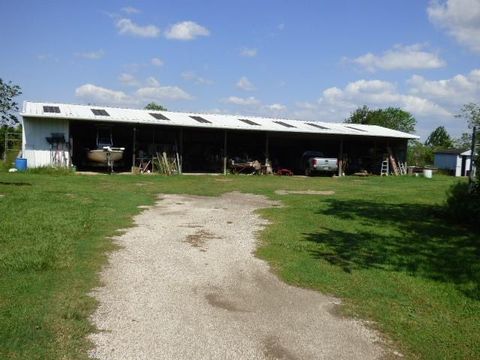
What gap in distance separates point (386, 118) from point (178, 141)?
4421 centimetres

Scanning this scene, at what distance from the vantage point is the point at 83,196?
13.9 m

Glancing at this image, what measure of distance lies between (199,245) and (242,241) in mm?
878

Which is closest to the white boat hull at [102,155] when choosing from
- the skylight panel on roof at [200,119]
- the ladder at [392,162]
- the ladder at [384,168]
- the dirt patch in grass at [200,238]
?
the skylight panel on roof at [200,119]

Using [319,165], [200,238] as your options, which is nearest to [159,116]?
[319,165]

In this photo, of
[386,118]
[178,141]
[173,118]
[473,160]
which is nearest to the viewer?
[473,160]

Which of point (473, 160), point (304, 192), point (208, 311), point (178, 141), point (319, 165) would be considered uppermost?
point (178, 141)

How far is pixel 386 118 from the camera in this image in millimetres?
65312

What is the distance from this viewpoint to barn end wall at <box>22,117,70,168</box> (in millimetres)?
22078

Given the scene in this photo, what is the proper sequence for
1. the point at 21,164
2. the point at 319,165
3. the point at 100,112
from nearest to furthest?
1. the point at 21,164
2. the point at 100,112
3. the point at 319,165

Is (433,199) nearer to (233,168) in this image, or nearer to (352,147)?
(233,168)

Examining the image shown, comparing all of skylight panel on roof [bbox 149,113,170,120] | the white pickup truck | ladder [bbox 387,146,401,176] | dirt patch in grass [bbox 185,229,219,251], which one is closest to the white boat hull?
skylight panel on roof [bbox 149,113,170,120]

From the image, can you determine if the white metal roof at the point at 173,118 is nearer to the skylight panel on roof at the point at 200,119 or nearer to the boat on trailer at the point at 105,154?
the skylight panel on roof at the point at 200,119

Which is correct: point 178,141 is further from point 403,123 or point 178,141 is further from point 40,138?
point 403,123

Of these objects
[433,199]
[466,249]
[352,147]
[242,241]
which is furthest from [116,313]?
[352,147]
